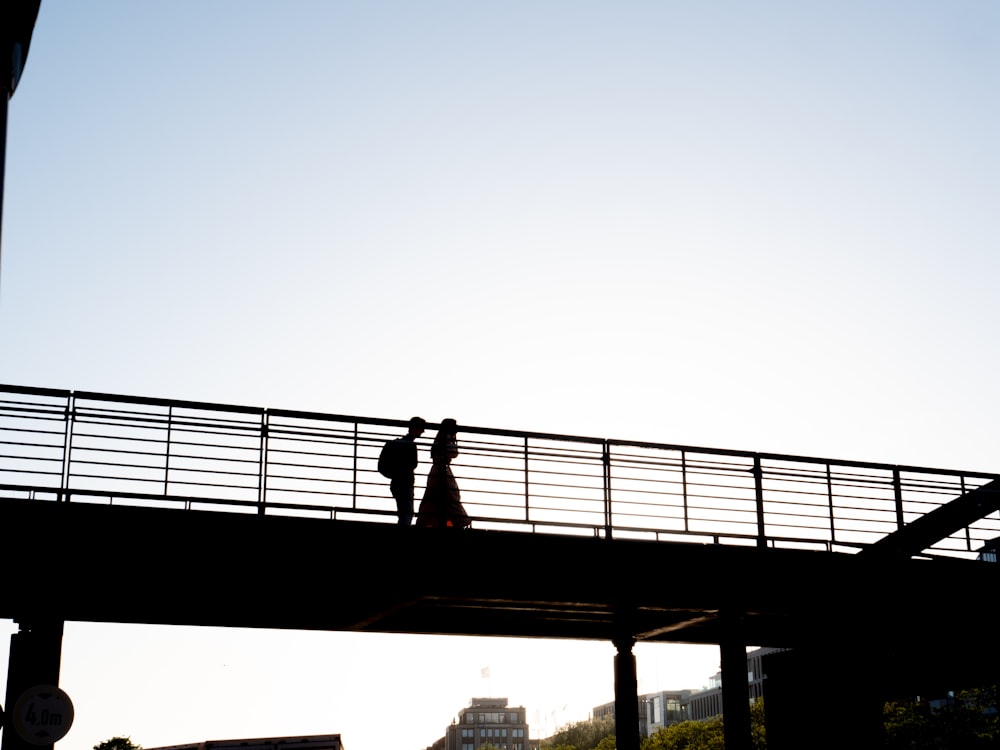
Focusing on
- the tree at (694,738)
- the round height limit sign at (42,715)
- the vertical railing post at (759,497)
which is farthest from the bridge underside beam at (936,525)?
the tree at (694,738)

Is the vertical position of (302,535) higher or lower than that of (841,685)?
higher

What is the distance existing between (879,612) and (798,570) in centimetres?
168

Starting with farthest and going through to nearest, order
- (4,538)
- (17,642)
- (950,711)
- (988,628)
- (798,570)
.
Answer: (950,711), (988,628), (798,570), (17,642), (4,538)

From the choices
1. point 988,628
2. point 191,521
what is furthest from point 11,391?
point 988,628

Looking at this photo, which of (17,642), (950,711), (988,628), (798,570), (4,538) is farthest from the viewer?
(950,711)

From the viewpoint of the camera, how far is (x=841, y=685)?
17.6 m

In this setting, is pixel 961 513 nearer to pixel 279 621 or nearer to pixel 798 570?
pixel 798 570

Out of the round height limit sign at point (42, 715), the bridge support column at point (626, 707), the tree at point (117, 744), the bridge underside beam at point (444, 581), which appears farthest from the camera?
the tree at point (117, 744)

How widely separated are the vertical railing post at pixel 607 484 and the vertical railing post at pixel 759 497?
2442mm

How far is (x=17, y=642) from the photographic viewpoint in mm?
14562

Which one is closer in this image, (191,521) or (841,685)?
(191,521)

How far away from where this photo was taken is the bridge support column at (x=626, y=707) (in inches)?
697

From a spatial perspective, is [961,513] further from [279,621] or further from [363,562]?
[279,621]

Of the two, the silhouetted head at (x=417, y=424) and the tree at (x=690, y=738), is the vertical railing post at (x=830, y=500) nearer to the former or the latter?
the silhouetted head at (x=417, y=424)
